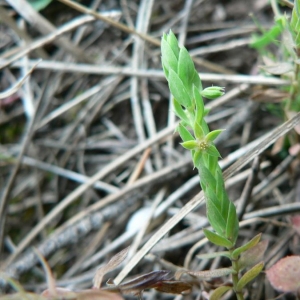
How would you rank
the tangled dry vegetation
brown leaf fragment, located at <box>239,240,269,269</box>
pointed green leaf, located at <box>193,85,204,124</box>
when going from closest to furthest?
1. pointed green leaf, located at <box>193,85,204,124</box>
2. brown leaf fragment, located at <box>239,240,269,269</box>
3. the tangled dry vegetation

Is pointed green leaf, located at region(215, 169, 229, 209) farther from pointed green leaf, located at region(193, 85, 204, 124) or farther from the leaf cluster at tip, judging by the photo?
pointed green leaf, located at region(193, 85, 204, 124)

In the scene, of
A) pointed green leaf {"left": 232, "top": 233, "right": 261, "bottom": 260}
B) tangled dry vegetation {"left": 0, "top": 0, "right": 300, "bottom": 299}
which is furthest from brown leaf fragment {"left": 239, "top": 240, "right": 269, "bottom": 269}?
tangled dry vegetation {"left": 0, "top": 0, "right": 300, "bottom": 299}

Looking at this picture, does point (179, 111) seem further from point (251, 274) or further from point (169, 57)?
point (251, 274)

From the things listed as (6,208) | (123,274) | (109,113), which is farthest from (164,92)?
(123,274)

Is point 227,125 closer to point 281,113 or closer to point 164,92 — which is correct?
point 281,113

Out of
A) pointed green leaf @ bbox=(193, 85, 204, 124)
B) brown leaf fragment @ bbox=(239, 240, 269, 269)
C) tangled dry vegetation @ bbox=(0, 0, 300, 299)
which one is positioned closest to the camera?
pointed green leaf @ bbox=(193, 85, 204, 124)

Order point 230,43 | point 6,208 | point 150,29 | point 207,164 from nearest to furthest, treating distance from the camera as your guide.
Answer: point 207,164, point 6,208, point 230,43, point 150,29

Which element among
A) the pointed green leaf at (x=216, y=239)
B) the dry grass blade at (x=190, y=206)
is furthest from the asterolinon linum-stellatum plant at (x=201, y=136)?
the dry grass blade at (x=190, y=206)
